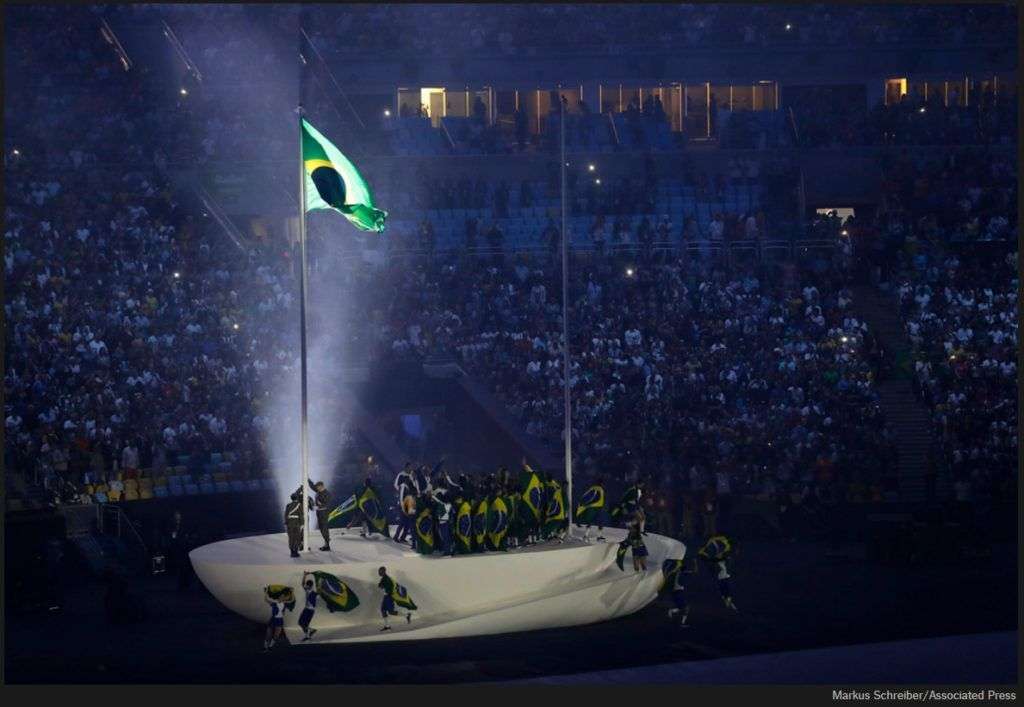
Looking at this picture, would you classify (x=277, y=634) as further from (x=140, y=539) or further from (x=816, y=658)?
(x=140, y=539)

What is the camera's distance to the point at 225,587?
94.5 feet

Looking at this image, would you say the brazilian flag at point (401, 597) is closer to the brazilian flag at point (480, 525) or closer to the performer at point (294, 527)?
the brazilian flag at point (480, 525)

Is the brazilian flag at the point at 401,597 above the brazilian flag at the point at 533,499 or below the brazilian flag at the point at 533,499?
below

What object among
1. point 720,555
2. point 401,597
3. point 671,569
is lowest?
point 401,597

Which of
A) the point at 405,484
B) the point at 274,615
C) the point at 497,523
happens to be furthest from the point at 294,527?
the point at 497,523

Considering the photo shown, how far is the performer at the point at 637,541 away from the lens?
98.3 feet

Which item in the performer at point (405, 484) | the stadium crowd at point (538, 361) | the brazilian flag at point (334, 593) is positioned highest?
the stadium crowd at point (538, 361)

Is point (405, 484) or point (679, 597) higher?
point (405, 484)

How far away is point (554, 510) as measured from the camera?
1222 inches

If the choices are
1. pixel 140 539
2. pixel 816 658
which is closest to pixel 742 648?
pixel 816 658

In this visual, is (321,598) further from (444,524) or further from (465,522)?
(465,522)

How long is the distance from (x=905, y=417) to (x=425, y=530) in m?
20.0

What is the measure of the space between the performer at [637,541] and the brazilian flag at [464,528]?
2.93 meters

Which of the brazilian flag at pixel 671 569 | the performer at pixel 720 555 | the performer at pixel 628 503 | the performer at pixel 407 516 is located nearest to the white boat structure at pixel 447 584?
the brazilian flag at pixel 671 569
